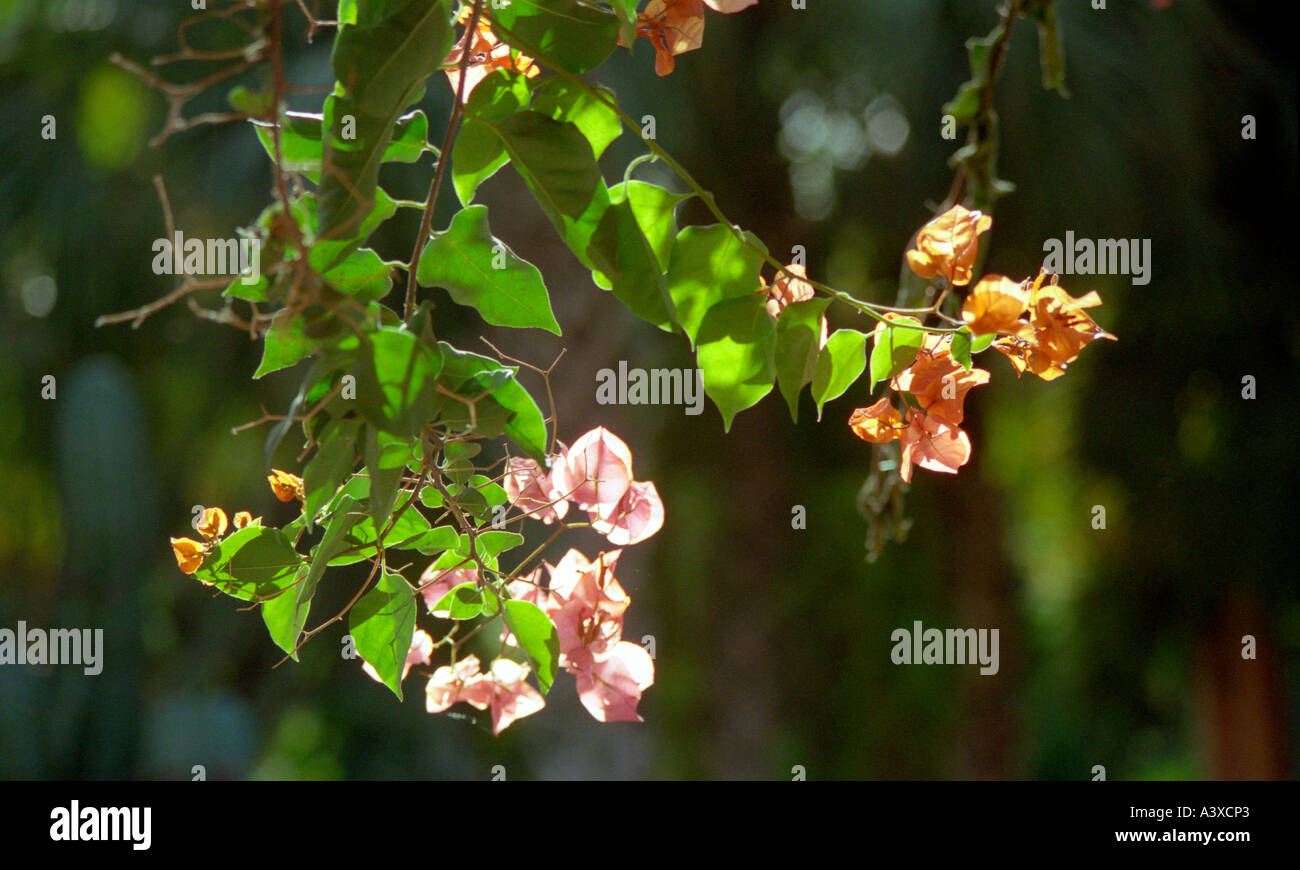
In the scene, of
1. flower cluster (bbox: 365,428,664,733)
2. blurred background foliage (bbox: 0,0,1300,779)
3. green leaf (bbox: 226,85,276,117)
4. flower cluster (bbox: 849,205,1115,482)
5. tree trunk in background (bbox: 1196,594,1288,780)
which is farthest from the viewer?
tree trunk in background (bbox: 1196,594,1288,780)

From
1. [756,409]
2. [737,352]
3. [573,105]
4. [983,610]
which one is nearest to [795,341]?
[737,352]

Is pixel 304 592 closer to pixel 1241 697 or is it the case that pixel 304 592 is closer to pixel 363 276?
pixel 363 276

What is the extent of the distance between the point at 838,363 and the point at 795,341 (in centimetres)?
2

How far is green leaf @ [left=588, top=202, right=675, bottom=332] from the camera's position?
383 millimetres

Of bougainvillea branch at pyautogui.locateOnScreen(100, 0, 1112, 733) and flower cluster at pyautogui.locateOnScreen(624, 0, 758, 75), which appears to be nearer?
bougainvillea branch at pyautogui.locateOnScreen(100, 0, 1112, 733)

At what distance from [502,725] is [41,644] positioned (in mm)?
2784

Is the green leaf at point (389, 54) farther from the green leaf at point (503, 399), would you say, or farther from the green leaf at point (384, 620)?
the green leaf at point (384, 620)

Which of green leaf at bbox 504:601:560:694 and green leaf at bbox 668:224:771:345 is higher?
green leaf at bbox 668:224:771:345

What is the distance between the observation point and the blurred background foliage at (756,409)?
7.92 ft

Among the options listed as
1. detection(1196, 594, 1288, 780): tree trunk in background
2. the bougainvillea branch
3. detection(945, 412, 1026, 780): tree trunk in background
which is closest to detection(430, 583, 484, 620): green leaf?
the bougainvillea branch

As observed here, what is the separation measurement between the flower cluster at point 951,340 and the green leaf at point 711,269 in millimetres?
65

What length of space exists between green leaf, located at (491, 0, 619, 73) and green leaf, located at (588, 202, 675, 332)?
0.18 feet

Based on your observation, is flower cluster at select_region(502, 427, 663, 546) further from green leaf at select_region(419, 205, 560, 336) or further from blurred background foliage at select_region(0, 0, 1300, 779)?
blurred background foliage at select_region(0, 0, 1300, 779)
